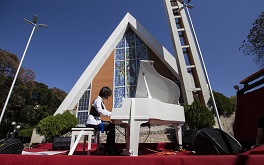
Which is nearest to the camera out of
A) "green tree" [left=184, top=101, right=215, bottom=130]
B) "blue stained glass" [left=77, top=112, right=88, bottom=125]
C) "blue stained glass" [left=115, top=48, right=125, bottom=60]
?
"green tree" [left=184, top=101, right=215, bottom=130]

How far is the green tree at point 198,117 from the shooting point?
863 cm

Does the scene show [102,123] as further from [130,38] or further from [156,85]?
[130,38]

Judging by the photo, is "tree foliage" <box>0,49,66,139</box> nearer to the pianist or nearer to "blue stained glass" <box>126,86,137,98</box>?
"blue stained glass" <box>126,86,137,98</box>

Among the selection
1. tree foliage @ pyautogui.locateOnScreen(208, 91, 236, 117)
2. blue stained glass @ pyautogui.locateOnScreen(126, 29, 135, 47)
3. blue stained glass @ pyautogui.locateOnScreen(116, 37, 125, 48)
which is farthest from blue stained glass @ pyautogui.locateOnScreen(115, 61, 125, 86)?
tree foliage @ pyautogui.locateOnScreen(208, 91, 236, 117)

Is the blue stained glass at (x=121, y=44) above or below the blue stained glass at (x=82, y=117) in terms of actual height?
above

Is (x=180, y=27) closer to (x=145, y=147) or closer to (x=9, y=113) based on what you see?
(x=145, y=147)

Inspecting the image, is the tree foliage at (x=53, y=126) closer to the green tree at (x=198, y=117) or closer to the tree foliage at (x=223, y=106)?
the green tree at (x=198, y=117)

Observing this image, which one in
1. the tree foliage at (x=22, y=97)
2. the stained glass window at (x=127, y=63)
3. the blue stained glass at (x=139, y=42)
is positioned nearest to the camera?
the stained glass window at (x=127, y=63)

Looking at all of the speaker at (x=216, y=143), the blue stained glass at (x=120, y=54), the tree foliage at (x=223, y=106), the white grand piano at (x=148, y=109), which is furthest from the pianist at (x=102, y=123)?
the blue stained glass at (x=120, y=54)

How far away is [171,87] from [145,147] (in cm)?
165

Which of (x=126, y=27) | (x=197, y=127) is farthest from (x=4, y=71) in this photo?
(x=197, y=127)

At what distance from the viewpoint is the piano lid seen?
146 inches

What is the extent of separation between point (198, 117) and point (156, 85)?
5.93 metres

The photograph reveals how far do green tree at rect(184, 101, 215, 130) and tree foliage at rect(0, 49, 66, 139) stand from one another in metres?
18.2
